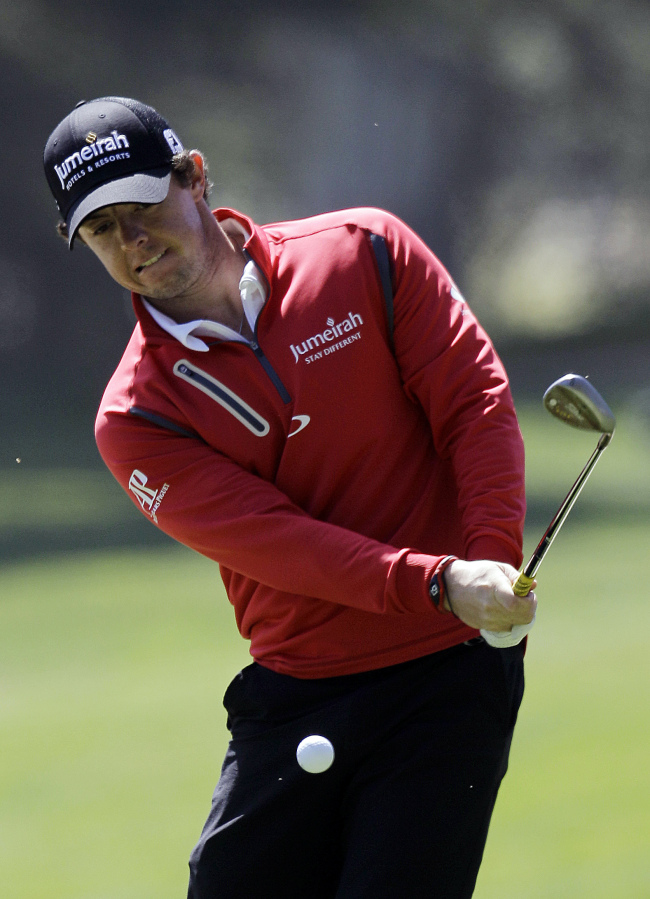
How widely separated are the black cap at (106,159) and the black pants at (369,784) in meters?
0.89

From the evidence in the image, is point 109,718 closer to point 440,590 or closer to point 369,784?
point 369,784

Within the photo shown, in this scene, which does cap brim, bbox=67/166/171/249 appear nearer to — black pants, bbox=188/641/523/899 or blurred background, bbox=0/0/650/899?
black pants, bbox=188/641/523/899

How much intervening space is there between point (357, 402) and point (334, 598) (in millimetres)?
346

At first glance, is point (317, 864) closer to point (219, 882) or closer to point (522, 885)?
point (219, 882)

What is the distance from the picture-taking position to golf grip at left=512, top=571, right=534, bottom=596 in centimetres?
177

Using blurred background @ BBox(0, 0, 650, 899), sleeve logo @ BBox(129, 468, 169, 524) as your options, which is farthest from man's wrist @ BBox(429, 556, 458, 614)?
blurred background @ BBox(0, 0, 650, 899)

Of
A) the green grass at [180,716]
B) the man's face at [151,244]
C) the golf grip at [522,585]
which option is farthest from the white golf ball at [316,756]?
the green grass at [180,716]

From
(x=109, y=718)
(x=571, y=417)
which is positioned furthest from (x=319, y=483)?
(x=109, y=718)

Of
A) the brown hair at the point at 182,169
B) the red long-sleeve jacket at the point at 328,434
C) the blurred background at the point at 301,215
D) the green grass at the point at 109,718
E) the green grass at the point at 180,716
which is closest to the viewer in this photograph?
the red long-sleeve jacket at the point at 328,434

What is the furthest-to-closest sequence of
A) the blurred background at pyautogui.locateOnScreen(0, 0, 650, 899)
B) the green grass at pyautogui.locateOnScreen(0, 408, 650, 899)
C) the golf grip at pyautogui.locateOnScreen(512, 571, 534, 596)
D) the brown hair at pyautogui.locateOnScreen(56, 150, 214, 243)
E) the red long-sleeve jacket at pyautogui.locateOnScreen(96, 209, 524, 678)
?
1. the blurred background at pyautogui.locateOnScreen(0, 0, 650, 899)
2. the green grass at pyautogui.locateOnScreen(0, 408, 650, 899)
3. the brown hair at pyautogui.locateOnScreen(56, 150, 214, 243)
4. the red long-sleeve jacket at pyautogui.locateOnScreen(96, 209, 524, 678)
5. the golf grip at pyautogui.locateOnScreen(512, 571, 534, 596)

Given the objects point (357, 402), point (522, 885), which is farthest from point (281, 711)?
point (522, 885)

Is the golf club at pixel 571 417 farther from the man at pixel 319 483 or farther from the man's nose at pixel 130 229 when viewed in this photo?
the man's nose at pixel 130 229

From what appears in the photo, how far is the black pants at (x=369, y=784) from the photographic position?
1884 millimetres

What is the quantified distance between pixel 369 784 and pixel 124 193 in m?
1.07
